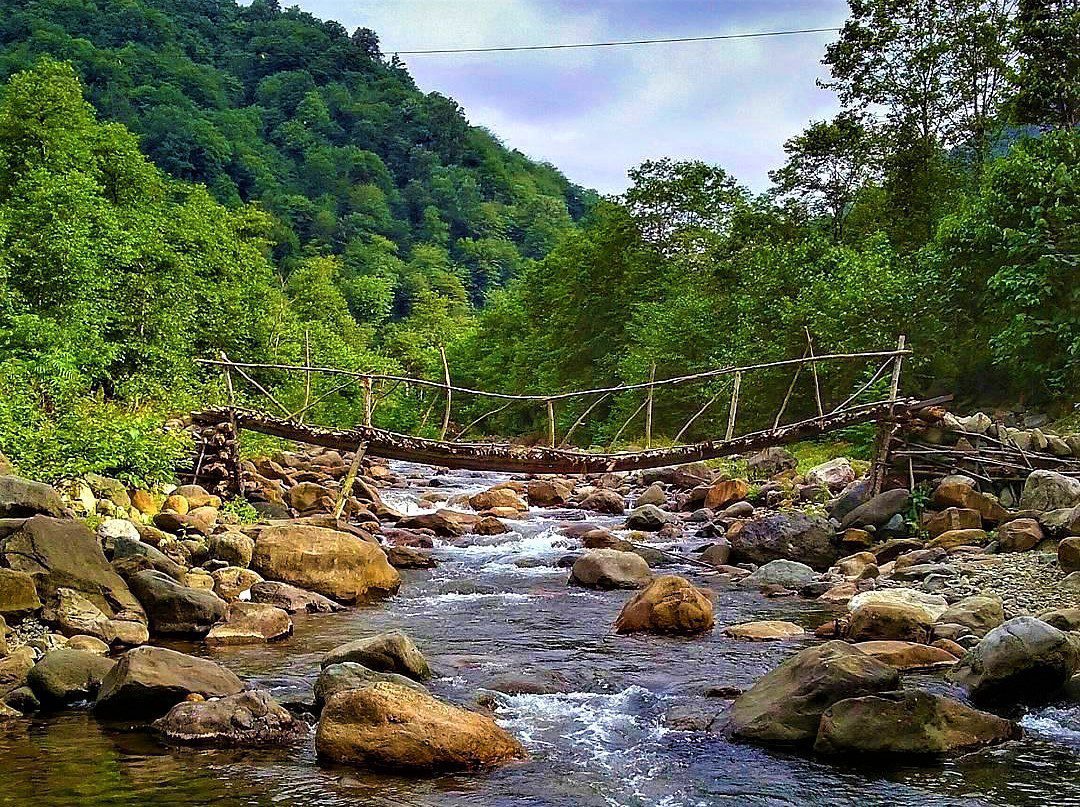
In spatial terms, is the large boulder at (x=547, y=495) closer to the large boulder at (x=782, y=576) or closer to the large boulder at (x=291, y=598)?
the large boulder at (x=782, y=576)

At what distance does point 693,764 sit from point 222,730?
284cm

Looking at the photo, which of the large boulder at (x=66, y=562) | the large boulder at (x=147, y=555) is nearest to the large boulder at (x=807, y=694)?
the large boulder at (x=66, y=562)

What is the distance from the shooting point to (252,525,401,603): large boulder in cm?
1100

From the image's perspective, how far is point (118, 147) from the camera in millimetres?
23438

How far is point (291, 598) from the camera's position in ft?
34.2

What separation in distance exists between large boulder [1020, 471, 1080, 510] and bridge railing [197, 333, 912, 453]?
6.44 feet

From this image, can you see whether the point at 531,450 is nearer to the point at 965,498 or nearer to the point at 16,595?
the point at 965,498

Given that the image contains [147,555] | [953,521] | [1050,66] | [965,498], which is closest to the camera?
[147,555]

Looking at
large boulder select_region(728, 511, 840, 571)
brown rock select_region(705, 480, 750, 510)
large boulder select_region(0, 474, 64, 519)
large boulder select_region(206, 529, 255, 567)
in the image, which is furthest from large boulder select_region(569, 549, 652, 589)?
brown rock select_region(705, 480, 750, 510)

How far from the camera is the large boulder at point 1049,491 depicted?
12500mm

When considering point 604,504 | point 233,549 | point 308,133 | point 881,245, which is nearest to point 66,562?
point 233,549

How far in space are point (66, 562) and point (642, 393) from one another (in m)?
22.5

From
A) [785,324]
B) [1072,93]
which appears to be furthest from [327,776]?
[1072,93]

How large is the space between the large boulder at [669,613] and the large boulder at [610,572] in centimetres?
204
